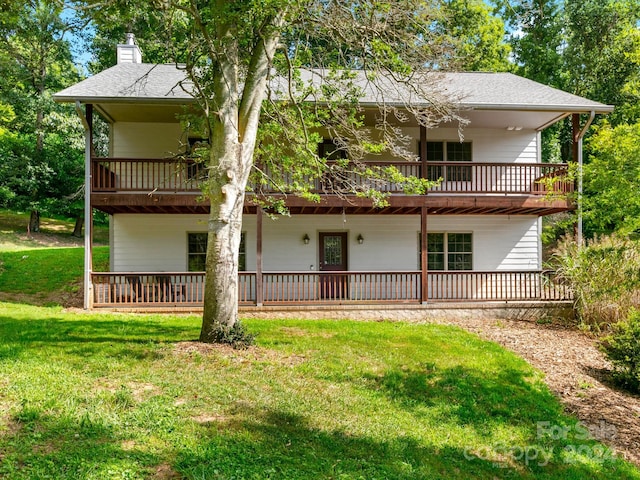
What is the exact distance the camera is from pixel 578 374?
764cm

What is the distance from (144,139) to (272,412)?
11.1 meters

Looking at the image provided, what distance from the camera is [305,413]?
505 cm

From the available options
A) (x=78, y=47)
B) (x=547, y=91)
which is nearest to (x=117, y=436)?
(x=547, y=91)

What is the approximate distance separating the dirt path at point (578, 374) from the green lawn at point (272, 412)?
398 millimetres

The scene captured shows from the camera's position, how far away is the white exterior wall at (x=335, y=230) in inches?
524

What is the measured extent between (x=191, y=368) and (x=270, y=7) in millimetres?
5457

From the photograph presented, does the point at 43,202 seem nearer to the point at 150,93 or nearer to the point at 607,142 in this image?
the point at 150,93

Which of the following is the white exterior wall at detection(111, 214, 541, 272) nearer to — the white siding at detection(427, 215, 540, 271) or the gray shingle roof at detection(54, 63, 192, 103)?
the white siding at detection(427, 215, 540, 271)

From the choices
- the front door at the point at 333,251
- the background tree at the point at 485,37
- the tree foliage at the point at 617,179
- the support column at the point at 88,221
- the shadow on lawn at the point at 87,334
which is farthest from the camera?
the background tree at the point at 485,37

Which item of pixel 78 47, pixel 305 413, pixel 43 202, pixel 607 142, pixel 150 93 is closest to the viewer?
pixel 305 413

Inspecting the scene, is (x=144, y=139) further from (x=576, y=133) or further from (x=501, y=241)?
(x=576, y=133)

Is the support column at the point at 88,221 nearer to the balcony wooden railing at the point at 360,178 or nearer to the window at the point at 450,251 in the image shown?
the balcony wooden railing at the point at 360,178

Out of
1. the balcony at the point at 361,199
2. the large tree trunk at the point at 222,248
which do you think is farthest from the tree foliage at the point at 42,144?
the large tree trunk at the point at 222,248

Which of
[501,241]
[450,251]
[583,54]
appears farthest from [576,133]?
[583,54]
